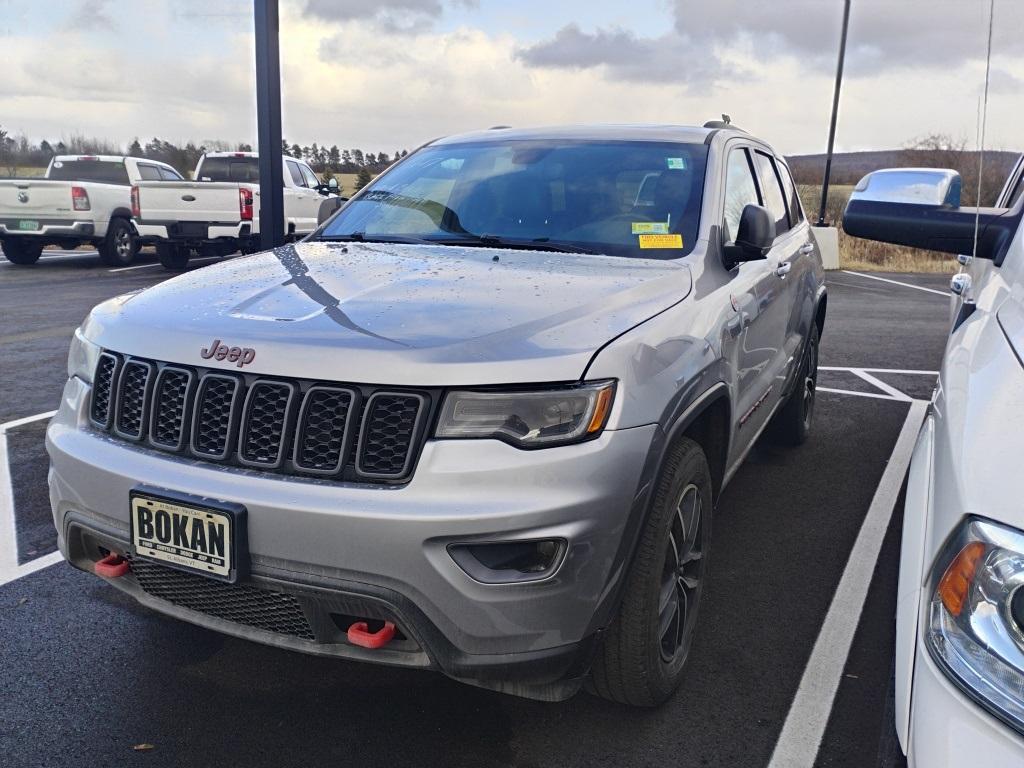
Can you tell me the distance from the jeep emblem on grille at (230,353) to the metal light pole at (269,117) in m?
4.71

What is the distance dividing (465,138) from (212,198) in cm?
1086

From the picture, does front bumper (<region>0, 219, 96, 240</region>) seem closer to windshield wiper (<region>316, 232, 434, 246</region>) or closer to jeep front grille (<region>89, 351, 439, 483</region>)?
windshield wiper (<region>316, 232, 434, 246</region>)

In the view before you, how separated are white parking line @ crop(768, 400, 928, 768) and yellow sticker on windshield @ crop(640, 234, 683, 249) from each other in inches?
44.9

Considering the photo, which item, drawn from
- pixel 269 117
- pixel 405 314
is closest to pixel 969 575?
pixel 405 314

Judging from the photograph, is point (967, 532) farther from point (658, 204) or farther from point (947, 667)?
point (658, 204)

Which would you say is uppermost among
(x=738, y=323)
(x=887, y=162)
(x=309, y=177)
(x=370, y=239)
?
(x=887, y=162)

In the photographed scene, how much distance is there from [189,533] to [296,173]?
48.9 ft

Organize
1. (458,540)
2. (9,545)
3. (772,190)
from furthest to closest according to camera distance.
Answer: (772,190)
(9,545)
(458,540)

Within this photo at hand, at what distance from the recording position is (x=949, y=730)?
128cm

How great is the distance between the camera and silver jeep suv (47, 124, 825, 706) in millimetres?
2092

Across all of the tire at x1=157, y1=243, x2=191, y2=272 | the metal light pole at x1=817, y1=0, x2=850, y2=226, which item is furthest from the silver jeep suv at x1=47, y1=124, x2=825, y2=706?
the metal light pole at x1=817, y1=0, x2=850, y2=226

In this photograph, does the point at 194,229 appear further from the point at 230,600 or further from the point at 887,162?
the point at 887,162

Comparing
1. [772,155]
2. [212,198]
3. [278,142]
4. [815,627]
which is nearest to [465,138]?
[772,155]

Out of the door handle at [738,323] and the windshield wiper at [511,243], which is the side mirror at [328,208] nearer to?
the windshield wiper at [511,243]
